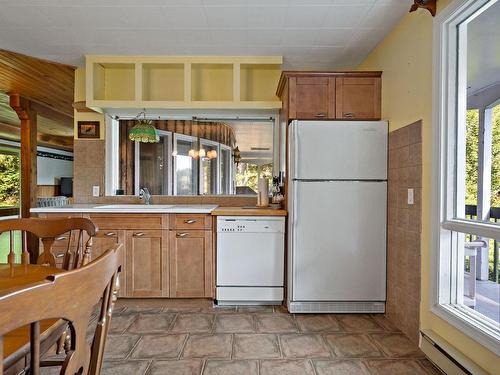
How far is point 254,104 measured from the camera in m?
3.31

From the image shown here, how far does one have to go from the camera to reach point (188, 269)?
116 inches

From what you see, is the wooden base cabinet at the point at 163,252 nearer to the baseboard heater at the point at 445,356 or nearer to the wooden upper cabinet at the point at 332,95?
the wooden upper cabinet at the point at 332,95

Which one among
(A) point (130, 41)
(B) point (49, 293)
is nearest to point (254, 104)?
(A) point (130, 41)

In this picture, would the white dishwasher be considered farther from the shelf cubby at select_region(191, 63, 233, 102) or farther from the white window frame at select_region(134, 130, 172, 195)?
the white window frame at select_region(134, 130, 172, 195)

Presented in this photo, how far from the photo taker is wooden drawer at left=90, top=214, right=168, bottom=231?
2.95 metres

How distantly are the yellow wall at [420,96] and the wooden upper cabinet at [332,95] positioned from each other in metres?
0.17

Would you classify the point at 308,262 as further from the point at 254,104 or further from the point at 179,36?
the point at 179,36

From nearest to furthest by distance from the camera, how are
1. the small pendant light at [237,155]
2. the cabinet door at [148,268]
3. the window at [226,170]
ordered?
1. the cabinet door at [148,268]
2. the window at [226,170]
3. the small pendant light at [237,155]

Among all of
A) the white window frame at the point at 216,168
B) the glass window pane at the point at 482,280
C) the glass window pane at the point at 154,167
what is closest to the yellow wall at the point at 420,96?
the glass window pane at the point at 482,280

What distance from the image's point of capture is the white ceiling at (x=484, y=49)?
7.45 feet

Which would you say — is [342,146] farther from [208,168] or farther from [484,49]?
[208,168]

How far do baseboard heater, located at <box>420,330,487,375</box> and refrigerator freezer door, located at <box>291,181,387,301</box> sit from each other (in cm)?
68

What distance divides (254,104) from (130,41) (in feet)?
4.23

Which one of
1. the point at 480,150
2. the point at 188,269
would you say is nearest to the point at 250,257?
the point at 188,269
